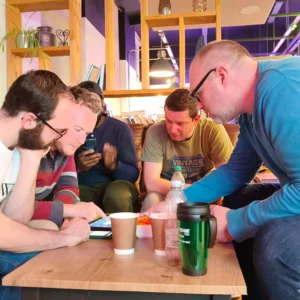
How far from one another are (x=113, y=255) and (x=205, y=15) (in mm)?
2851

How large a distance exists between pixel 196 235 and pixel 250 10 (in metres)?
5.63

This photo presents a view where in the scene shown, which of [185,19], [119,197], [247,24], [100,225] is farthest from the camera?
[247,24]

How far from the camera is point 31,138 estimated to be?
4.87ft

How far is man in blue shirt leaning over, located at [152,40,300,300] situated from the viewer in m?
1.11

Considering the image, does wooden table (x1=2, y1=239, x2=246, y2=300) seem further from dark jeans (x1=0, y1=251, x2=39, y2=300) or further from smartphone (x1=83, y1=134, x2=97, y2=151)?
smartphone (x1=83, y1=134, x2=97, y2=151)

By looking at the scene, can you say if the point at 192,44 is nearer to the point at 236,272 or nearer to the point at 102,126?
the point at 102,126

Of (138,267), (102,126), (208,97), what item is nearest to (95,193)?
(102,126)

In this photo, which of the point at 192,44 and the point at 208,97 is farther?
the point at 192,44

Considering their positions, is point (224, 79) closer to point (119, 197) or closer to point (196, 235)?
point (196, 235)

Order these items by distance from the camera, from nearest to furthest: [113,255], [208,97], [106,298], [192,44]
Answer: [106,298] < [113,255] < [208,97] < [192,44]

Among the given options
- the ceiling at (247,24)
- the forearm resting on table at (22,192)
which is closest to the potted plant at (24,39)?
the ceiling at (247,24)

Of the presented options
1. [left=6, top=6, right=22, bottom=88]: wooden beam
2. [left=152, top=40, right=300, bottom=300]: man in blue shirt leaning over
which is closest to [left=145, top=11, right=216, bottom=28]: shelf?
[left=6, top=6, right=22, bottom=88]: wooden beam

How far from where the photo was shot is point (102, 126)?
2771 mm

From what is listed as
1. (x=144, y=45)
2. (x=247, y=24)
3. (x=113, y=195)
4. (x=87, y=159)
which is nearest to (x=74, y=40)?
(x=144, y=45)
